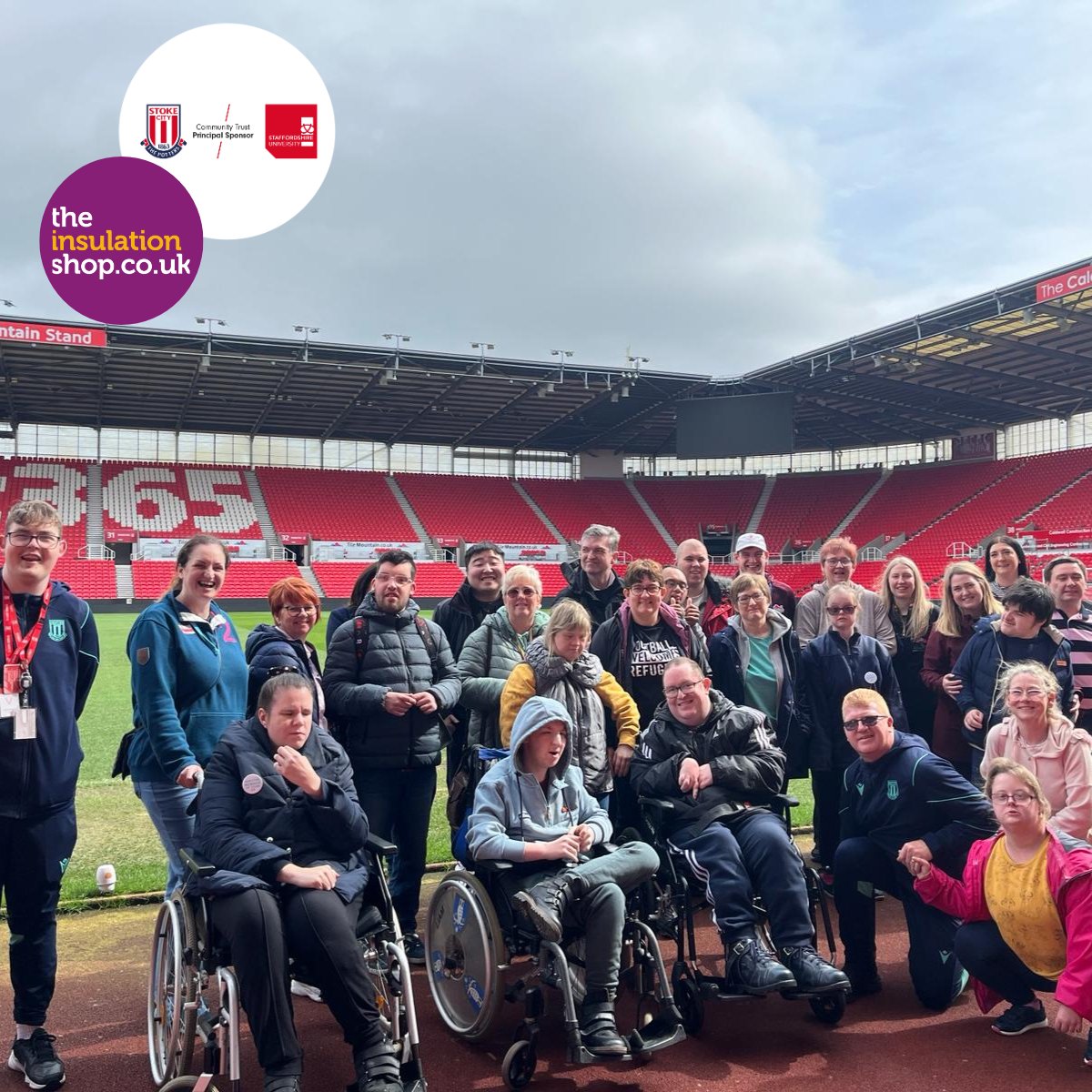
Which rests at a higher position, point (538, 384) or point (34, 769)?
point (538, 384)

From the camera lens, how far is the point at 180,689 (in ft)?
11.8

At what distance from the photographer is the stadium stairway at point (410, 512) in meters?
33.7

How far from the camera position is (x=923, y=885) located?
3.52 meters

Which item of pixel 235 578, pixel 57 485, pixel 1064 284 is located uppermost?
pixel 1064 284

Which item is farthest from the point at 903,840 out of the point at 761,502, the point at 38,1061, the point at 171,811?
the point at 761,502

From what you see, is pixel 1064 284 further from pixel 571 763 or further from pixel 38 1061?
pixel 38 1061

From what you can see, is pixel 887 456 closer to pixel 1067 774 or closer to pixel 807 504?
pixel 807 504

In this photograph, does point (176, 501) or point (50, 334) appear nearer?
point (50, 334)

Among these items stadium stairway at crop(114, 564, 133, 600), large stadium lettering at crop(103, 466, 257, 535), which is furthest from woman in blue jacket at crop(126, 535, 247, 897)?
large stadium lettering at crop(103, 466, 257, 535)

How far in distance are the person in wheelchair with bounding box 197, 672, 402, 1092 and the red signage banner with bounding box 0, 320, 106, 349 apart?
21864 millimetres

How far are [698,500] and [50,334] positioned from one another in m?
25.0

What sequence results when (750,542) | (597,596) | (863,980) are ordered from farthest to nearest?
(750,542)
(597,596)
(863,980)

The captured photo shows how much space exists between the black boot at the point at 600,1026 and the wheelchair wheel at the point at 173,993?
128 centimetres

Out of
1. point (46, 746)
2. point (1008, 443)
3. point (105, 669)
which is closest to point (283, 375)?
point (105, 669)
